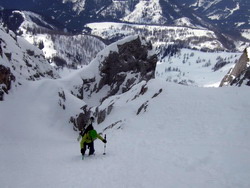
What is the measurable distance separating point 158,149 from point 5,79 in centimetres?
3995

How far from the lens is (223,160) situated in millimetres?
20797

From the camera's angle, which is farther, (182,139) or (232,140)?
(182,139)

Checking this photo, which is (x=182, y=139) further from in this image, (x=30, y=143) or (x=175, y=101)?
(x=30, y=143)

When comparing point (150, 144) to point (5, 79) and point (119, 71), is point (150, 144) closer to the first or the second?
point (5, 79)

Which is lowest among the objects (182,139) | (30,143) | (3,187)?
(30,143)

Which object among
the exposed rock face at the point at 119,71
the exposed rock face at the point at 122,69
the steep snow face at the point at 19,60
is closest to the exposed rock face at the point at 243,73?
the exposed rock face at the point at 119,71

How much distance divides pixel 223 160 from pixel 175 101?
1747cm

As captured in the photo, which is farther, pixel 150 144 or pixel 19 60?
pixel 19 60

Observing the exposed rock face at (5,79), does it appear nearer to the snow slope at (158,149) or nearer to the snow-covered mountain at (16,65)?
the snow-covered mountain at (16,65)

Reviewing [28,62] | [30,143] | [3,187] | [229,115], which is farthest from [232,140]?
[28,62]

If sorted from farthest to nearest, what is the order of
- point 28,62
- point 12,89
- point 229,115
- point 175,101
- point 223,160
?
point 28,62
point 12,89
point 175,101
point 229,115
point 223,160

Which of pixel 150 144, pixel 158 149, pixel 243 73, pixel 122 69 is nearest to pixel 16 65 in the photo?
pixel 122 69

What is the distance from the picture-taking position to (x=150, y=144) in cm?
2703

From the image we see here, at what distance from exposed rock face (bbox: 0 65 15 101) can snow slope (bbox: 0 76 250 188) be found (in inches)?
201
